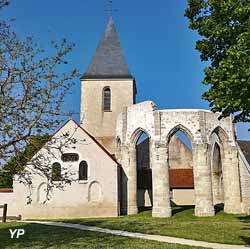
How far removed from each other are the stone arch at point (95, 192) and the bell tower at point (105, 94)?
7.72 metres

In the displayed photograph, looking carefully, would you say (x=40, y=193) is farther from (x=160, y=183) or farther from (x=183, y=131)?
(x=183, y=131)

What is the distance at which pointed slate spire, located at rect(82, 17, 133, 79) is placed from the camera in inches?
1431

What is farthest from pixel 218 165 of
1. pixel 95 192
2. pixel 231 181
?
pixel 95 192

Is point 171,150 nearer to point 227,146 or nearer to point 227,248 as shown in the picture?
point 227,146

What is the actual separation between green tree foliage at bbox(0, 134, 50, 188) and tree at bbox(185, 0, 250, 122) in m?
5.39

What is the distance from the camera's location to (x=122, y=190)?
93.5 feet

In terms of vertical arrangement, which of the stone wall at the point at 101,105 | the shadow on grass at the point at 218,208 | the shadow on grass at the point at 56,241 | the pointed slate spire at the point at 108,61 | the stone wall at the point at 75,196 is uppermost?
the pointed slate spire at the point at 108,61

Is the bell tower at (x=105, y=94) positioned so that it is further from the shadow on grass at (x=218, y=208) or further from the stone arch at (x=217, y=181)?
the shadow on grass at (x=218, y=208)

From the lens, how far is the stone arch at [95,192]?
26.0m

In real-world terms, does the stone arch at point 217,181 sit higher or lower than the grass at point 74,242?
higher

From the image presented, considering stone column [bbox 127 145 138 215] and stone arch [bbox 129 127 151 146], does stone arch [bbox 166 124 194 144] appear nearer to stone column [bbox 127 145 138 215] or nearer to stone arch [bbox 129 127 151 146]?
stone arch [bbox 129 127 151 146]

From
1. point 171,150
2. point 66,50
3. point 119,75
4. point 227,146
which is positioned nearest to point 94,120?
point 119,75

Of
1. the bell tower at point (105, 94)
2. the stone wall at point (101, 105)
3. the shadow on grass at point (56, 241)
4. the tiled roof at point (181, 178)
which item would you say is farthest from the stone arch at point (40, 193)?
the tiled roof at point (181, 178)

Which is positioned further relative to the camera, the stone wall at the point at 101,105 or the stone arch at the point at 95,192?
the stone wall at the point at 101,105
